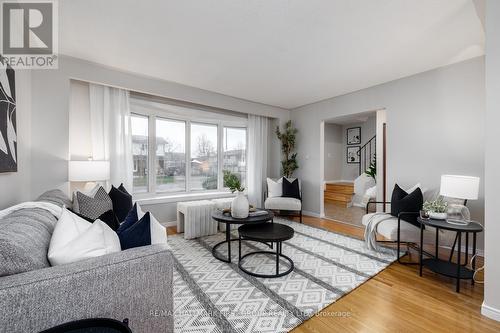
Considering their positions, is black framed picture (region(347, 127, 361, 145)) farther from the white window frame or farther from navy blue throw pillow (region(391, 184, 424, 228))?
navy blue throw pillow (region(391, 184, 424, 228))

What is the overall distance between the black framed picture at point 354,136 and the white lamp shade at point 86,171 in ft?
23.3

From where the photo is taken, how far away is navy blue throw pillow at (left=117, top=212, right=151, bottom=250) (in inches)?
50.1

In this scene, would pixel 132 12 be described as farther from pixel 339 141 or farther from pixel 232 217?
pixel 339 141

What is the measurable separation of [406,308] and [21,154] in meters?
3.91

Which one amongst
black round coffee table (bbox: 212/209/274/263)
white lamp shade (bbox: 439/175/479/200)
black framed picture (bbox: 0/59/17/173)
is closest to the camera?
black framed picture (bbox: 0/59/17/173)

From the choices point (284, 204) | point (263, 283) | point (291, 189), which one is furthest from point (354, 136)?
point (263, 283)

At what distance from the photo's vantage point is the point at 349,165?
7.67 metres

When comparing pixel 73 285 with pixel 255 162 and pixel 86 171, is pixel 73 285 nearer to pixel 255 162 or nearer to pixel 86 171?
pixel 86 171

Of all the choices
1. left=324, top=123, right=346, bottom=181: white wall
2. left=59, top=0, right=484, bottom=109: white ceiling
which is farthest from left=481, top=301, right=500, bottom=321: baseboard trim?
left=324, top=123, right=346, bottom=181: white wall

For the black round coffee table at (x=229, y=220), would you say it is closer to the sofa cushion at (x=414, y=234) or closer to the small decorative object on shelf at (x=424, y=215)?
the sofa cushion at (x=414, y=234)

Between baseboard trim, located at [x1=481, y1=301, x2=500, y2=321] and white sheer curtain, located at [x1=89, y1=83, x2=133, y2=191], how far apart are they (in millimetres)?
4209

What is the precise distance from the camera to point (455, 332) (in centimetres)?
157

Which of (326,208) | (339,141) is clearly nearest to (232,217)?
(326,208)

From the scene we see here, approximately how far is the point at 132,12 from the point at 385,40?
8.44 ft
